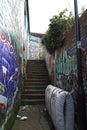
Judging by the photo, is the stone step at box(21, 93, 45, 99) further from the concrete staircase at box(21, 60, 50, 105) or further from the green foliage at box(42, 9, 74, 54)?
the green foliage at box(42, 9, 74, 54)

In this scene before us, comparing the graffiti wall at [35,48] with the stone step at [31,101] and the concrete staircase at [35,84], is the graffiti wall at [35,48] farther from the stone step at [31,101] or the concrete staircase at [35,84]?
the stone step at [31,101]

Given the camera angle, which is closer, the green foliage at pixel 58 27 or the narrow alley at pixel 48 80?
the narrow alley at pixel 48 80

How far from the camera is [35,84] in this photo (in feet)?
33.3

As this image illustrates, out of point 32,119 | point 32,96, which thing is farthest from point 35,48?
point 32,119

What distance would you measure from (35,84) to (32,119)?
356 centimetres

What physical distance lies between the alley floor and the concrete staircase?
628mm

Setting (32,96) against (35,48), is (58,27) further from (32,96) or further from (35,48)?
(35,48)

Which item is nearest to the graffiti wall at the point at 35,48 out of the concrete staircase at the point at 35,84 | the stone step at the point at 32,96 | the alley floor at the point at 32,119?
the concrete staircase at the point at 35,84

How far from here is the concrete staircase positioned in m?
9.03

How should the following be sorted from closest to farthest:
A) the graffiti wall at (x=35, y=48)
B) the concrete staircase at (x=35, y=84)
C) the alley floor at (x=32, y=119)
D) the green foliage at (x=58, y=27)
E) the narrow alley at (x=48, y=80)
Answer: the narrow alley at (x=48, y=80) → the alley floor at (x=32, y=119) → the green foliage at (x=58, y=27) → the concrete staircase at (x=35, y=84) → the graffiti wall at (x=35, y=48)

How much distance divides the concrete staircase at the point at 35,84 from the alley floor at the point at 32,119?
628 millimetres

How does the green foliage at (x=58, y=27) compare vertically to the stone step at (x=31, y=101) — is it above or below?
above

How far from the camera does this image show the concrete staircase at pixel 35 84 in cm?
903

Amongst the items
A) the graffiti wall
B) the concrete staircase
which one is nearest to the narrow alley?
the concrete staircase
